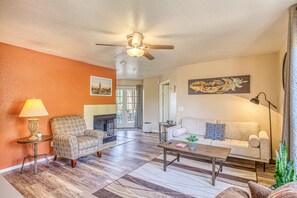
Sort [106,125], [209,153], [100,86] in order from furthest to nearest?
[106,125] < [100,86] < [209,153]

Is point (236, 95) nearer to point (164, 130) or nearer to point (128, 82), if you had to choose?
point (164, 130)

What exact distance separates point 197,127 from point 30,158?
3.95 meters

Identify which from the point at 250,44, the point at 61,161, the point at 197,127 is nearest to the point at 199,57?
the point at 250,44

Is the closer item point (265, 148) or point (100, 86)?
point (265, 148)

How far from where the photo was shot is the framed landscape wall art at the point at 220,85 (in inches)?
151

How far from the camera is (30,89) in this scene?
3242 millimetres

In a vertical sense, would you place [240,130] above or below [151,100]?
below

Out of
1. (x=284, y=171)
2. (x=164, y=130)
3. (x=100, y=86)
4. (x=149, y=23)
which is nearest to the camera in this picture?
(x=284, y=171)

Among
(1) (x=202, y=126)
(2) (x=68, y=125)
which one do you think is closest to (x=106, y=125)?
(2) (x=68, y=125)

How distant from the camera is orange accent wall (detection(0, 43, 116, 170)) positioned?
2.91 metres

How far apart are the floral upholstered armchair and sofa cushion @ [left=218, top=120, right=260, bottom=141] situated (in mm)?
3101

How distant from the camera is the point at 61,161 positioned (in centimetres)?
343

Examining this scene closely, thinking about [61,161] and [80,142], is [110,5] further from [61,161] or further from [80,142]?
[61,161]

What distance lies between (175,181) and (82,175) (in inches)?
65.7
